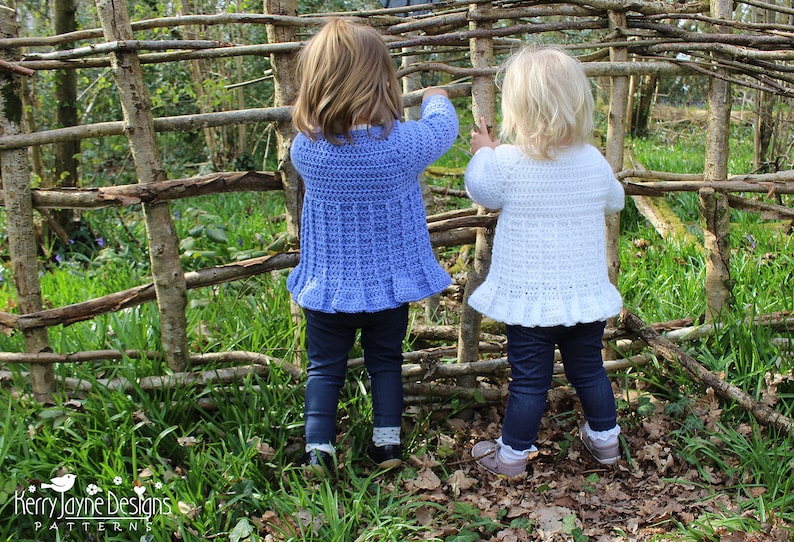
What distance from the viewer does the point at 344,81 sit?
1928mm

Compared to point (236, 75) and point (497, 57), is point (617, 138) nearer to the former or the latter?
point (497, 57)

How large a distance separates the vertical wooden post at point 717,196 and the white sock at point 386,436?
54.9 inches

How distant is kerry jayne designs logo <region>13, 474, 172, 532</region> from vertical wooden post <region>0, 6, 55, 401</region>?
53cm

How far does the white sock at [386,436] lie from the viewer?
2264 millimetres

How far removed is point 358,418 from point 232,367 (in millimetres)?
532

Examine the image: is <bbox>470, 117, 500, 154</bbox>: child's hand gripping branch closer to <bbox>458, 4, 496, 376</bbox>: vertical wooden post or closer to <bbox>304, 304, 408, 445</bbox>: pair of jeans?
<bbox>458, 4, 496, 376</bbox>: vertical wooden post

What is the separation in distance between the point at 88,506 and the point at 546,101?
1.80 meters

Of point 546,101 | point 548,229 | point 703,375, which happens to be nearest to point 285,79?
point 546,101

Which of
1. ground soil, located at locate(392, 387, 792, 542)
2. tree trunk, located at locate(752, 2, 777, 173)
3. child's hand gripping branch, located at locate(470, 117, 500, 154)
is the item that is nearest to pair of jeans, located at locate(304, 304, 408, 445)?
ground soil, located at locate(392, 387, 792, 542)

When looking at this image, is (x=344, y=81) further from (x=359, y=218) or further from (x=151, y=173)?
(x=151, y=173)

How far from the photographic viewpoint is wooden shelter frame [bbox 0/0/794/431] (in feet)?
7.38

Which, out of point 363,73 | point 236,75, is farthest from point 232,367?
point 236,75

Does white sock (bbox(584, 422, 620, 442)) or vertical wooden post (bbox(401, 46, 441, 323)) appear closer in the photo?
white sock (bbox(584, 422, 620, 442))

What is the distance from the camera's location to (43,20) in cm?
550
